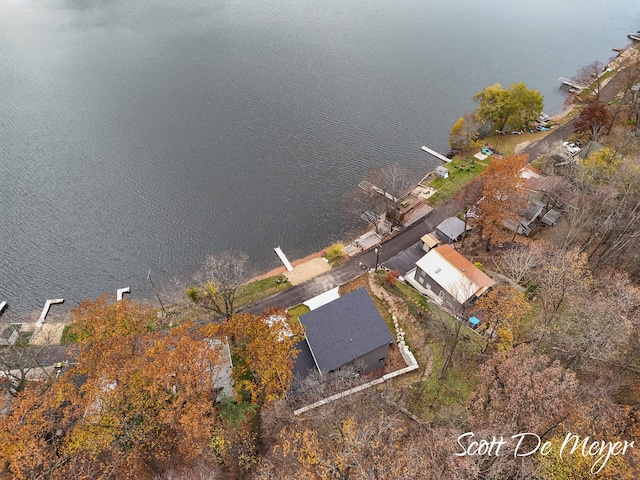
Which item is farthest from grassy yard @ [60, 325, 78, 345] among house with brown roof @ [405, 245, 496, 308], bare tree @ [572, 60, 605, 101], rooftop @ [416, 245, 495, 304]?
bare tree @ [572, 60, 605, 101]

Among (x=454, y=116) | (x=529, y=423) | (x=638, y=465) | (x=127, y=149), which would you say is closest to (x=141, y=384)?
(x=529, y=423)

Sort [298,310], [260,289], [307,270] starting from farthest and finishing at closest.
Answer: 1. [307,270]
2. [260,289]
3. [298,310]

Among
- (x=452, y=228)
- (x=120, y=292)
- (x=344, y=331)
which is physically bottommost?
(x=344, y=331)

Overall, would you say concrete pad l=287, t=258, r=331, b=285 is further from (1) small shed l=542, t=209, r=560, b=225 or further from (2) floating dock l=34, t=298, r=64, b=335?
(2) floating dock l=34, t=298, r=64, b=335

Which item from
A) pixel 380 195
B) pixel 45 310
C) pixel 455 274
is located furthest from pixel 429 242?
pixel 45 310

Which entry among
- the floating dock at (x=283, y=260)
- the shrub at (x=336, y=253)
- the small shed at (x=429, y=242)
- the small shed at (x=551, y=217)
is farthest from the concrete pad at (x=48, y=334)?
the small shed at (x=551, y=217)

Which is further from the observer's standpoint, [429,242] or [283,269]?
[283,269]

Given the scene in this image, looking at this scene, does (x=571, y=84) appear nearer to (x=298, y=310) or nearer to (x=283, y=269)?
(x=283, y=269)
